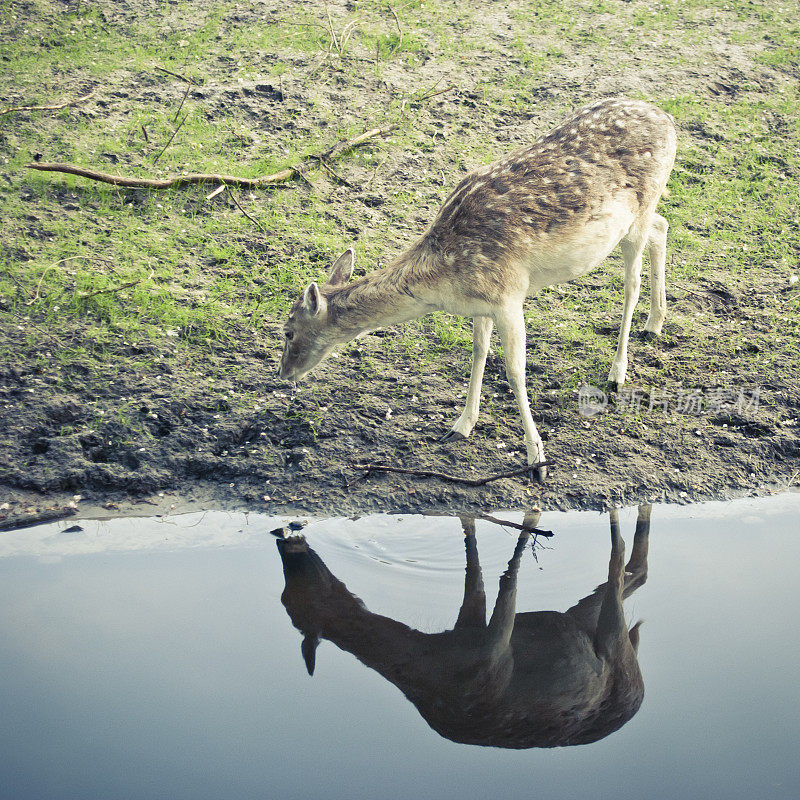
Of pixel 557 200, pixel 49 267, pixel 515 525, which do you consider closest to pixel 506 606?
pixel 515 525

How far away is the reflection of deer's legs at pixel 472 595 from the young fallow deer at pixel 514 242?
0.88 m

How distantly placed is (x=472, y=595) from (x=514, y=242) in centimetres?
203

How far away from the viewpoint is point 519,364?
5.13m

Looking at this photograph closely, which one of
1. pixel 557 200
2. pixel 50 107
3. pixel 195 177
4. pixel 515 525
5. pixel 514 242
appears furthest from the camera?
pixel 50 107

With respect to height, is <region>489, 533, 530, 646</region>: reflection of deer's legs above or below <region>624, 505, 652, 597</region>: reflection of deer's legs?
below

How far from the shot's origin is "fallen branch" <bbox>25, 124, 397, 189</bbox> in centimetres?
772

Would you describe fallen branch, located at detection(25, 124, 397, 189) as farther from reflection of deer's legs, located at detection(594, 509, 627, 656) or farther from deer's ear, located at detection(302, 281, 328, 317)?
reflection of deer's legs, located at detection(594, 509, 627, 656)

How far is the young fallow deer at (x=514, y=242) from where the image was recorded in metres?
4.96

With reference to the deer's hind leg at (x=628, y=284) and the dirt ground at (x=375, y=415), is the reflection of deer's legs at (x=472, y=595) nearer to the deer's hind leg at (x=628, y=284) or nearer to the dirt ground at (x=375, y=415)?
the dirt ground at (x=375, y=415)

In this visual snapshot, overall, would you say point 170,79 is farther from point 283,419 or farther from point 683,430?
point 683,430

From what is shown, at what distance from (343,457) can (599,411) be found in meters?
1.81

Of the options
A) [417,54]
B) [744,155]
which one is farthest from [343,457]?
[417,54]

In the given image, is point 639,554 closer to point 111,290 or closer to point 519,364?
point 519,364

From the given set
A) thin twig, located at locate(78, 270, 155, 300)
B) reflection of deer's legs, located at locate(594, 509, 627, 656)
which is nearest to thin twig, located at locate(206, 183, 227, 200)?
thin twig, located at locate(78, 270, 155, 300)
